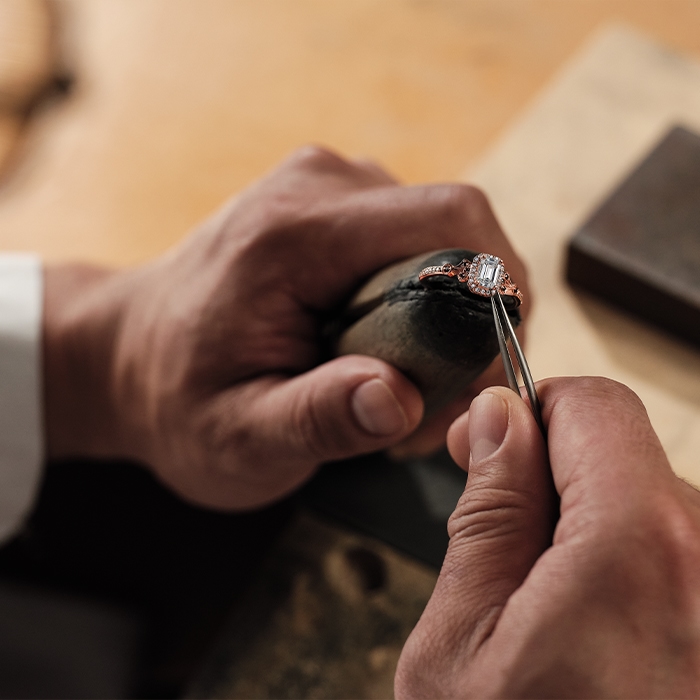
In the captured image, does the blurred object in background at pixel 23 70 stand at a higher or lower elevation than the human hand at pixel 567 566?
lower

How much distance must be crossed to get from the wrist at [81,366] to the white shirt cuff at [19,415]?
0.01 metres

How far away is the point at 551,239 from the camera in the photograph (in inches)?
27.5

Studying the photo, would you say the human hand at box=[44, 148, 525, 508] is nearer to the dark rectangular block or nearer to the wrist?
the wrist

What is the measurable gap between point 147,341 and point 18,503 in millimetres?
211

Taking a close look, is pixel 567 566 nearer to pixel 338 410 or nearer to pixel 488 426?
pixel 488 426

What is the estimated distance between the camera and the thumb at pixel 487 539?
0.84 feet

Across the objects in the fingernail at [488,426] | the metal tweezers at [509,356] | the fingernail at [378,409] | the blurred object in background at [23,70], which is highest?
the metal tweezers at [509,356]

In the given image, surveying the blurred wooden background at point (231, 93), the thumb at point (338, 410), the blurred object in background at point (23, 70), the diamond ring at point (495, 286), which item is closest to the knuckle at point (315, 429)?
the thumb at point (338, 410)

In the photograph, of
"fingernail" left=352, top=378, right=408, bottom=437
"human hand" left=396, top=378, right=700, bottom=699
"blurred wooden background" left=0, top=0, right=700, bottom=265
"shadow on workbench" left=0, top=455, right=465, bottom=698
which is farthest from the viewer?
"blurred wooden background" left=0, top=0, right=700, bottom=265

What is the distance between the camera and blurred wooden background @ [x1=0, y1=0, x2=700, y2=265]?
903 mm

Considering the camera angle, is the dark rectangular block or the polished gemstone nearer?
the polished gemstone

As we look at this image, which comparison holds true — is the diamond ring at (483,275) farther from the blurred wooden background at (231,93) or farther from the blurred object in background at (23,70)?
the blurred object in background at (23,70)

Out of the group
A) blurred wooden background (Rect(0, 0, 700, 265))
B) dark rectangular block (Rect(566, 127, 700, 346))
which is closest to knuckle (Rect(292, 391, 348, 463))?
dark rectangular block (Rect(566, 127, 700, 346))

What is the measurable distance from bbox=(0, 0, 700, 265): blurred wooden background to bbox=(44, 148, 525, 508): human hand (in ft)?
1.09
